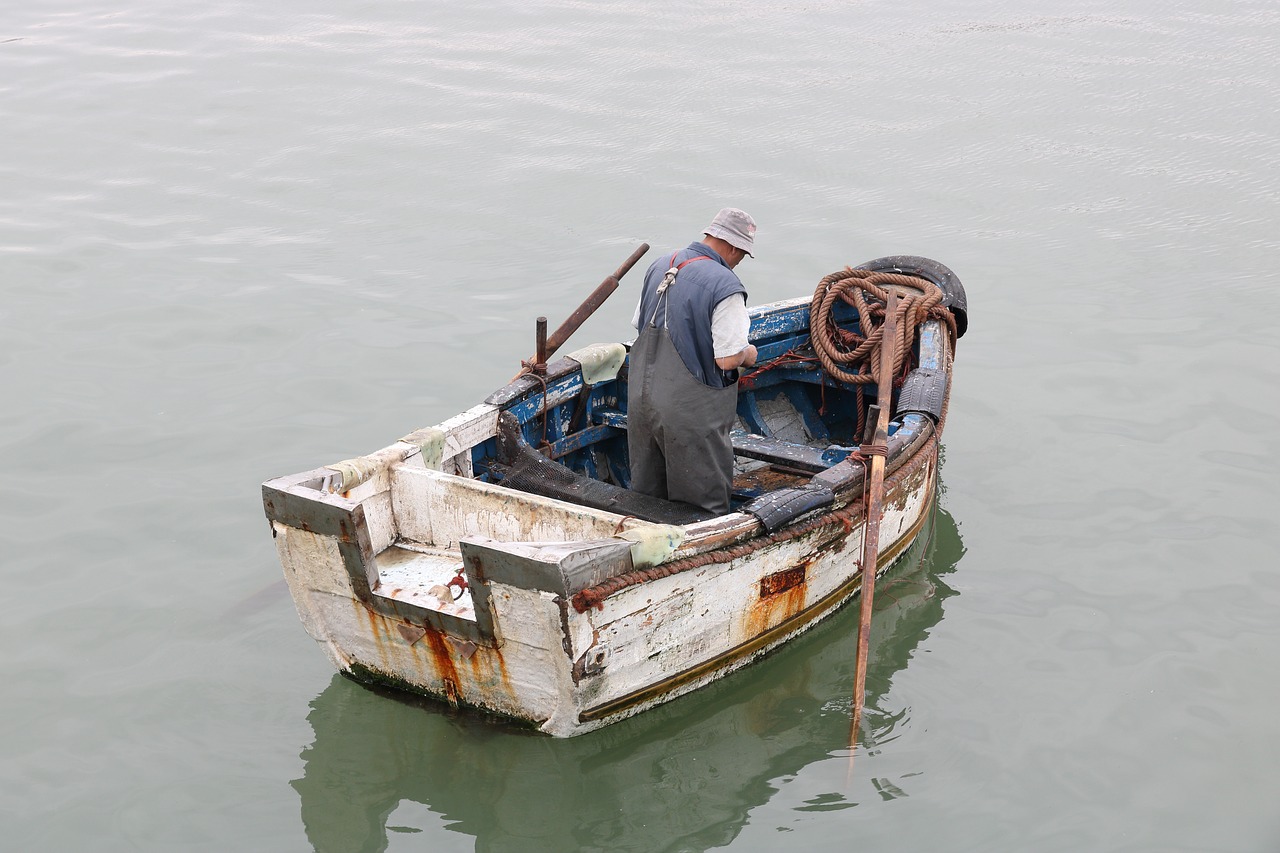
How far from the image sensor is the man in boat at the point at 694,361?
5973 mm

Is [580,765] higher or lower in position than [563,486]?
lower

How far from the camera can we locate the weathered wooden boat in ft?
17.3

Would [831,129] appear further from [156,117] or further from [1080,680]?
[1080,680]

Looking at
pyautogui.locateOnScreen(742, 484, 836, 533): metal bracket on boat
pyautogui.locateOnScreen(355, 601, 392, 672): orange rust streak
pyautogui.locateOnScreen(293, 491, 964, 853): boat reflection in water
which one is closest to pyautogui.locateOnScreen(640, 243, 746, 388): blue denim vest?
pyautogui.locateOnScreen(742, 484, 836, 533): metal bracket on boat

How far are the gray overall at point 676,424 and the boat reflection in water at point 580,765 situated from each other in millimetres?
1001

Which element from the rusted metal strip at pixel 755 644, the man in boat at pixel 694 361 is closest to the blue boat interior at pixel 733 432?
the man in boat at pixel 694 361

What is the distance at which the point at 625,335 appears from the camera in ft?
34.0

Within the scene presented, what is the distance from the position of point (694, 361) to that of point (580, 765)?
2.03 m

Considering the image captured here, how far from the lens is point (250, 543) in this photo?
762 centimetres

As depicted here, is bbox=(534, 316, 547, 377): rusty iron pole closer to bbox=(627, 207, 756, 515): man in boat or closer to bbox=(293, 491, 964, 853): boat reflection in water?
bbox=(627, 207, 756, 515): man in boat

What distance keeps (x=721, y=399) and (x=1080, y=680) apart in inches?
97.9

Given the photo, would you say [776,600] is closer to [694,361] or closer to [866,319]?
[694,361]

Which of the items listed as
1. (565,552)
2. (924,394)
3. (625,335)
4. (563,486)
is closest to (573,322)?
(563,486)

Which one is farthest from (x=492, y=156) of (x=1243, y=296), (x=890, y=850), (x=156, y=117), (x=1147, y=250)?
(x=890, y=850)
